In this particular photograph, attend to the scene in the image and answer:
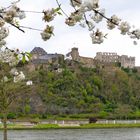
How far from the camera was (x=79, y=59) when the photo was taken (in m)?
109

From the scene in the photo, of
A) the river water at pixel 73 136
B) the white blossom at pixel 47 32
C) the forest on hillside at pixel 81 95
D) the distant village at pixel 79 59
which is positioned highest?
the distant village at pixel 79 59

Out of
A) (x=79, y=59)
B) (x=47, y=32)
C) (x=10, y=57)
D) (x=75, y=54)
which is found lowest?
(x=10, y=57)

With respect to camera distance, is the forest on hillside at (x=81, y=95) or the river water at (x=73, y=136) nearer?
the river water at (x=73, y=136)

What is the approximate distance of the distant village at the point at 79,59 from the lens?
8958 cm

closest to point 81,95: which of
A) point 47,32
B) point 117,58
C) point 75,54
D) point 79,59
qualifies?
point 75,54

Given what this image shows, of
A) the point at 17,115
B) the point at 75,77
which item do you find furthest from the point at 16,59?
the point at 75,77

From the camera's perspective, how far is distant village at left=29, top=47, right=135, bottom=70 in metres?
89.6

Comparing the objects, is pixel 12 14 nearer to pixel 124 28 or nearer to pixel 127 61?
pixel 124 28

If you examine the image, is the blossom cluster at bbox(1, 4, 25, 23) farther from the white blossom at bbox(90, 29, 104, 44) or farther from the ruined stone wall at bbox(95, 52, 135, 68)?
the ruined stone wall at bbox(95, 52, 135, 68)

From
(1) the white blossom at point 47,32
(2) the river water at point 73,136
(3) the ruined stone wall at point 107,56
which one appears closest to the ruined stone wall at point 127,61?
(3) the ruined stone wall at point 107,56

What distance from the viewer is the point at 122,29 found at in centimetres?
350

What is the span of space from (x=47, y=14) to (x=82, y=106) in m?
72.6

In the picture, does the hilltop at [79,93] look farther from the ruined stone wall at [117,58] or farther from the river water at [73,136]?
the ruined stone wall at [117,58]

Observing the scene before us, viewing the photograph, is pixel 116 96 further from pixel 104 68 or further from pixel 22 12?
pixel 22 12
